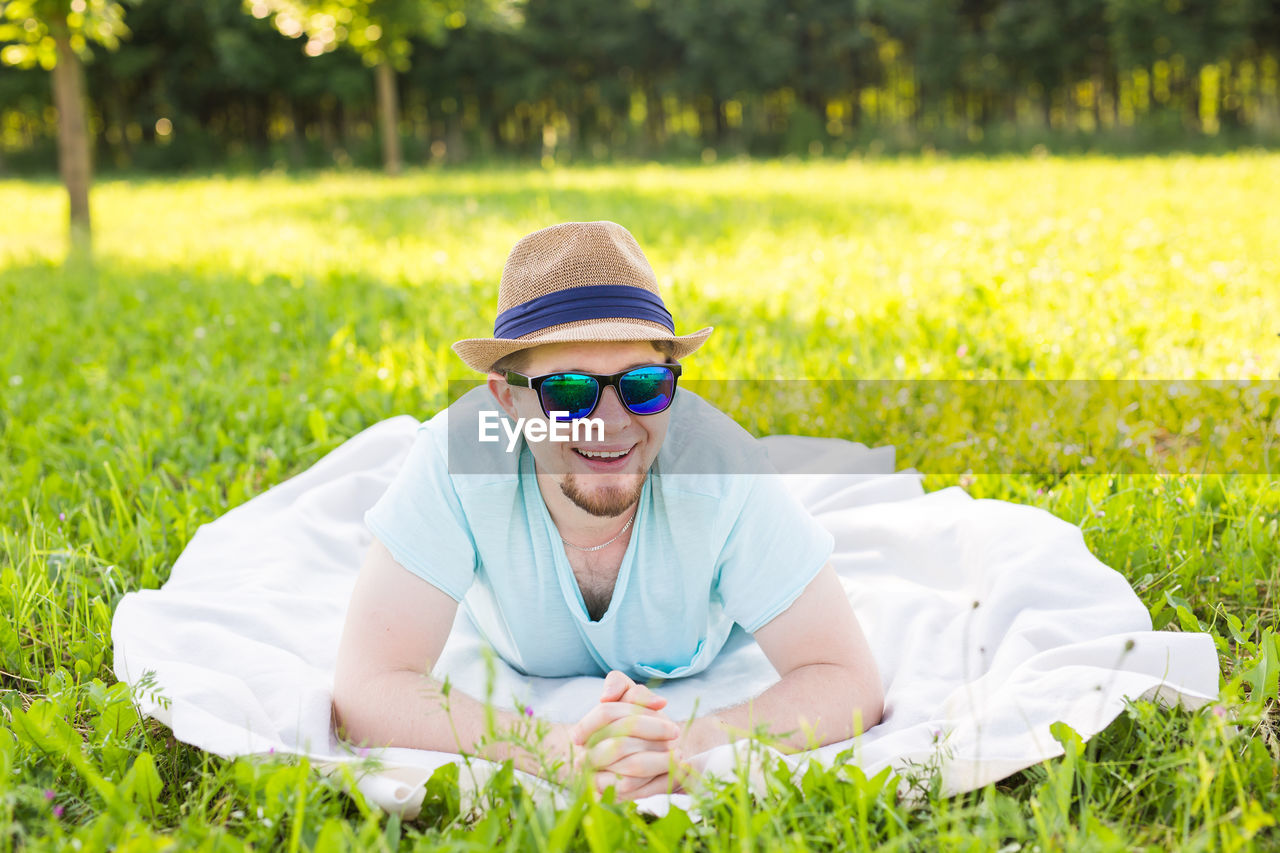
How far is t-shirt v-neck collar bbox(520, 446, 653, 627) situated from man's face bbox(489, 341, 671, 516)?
3.8 inches

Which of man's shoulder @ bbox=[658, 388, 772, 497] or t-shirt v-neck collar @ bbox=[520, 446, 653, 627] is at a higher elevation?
man's shoulder @ bbox=[658, 388, 772, 497]

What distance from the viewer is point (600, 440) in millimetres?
2240

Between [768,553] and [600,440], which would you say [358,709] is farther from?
[768,553]

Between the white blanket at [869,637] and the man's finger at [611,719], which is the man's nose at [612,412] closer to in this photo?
the man's finger at [611,719]

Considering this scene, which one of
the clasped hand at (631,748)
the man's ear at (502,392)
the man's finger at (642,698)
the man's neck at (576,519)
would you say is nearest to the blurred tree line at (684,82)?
the man's ear at (502,392)

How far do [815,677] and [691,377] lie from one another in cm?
296

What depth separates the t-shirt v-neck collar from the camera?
7.91 ft

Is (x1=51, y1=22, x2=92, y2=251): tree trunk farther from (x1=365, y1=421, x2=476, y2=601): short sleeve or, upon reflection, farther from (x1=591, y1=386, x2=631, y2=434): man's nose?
(x1=591, y1=386, x2=631, y2=434): man's nose

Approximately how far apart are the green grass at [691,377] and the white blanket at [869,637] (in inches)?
4.0

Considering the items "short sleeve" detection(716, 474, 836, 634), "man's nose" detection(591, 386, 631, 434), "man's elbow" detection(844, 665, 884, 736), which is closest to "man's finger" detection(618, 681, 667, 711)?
"short sleeve" detection(716, 474, 836, 634)

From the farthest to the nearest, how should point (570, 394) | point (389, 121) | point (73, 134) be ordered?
point (389, 121) < point (73, 134) < point (570, 394)

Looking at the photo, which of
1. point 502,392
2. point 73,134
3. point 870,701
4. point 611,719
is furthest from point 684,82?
point 611,719

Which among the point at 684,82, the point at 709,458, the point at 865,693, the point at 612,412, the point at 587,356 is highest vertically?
the point at 684,82

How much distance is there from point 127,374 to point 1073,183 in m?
12.5
